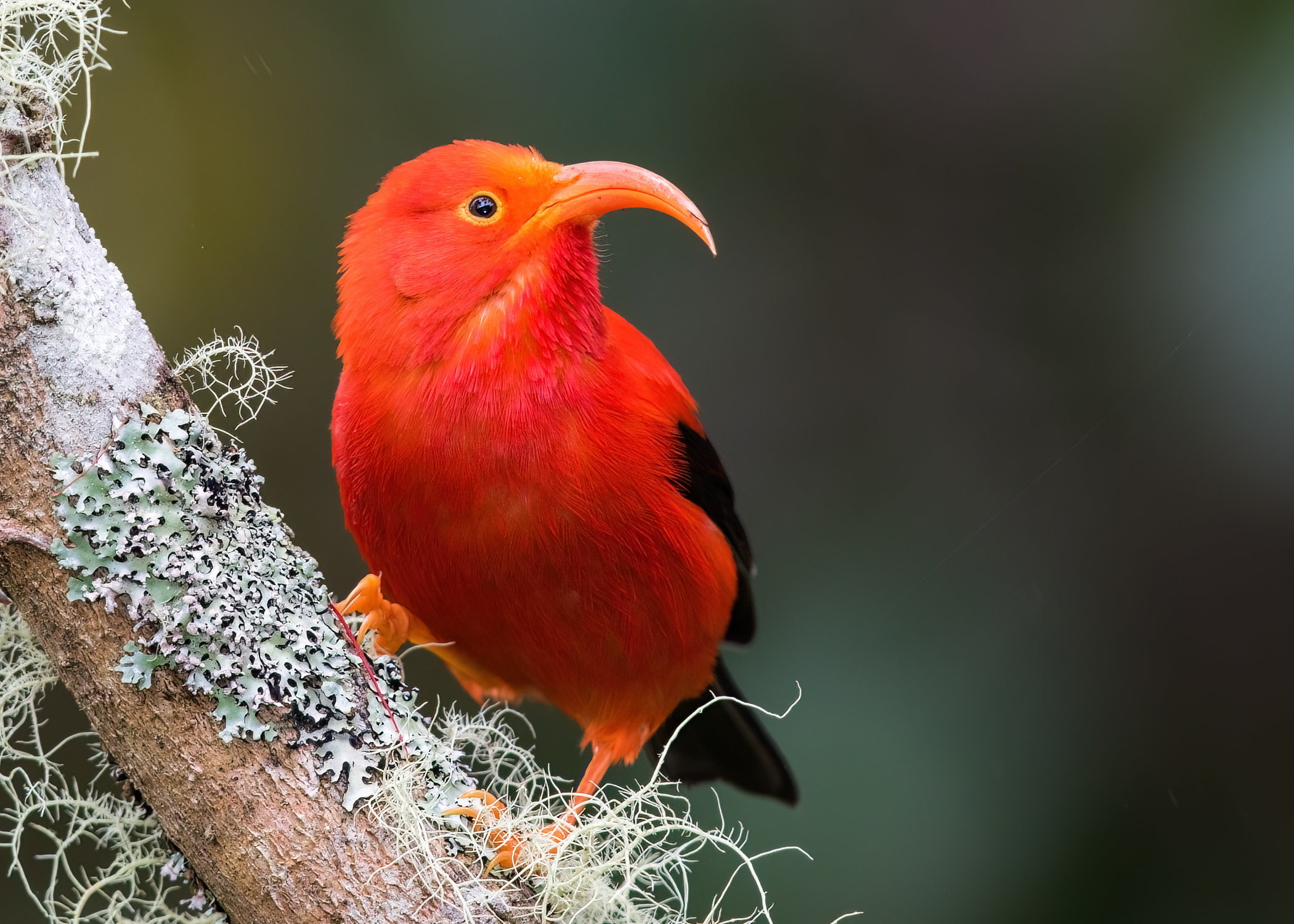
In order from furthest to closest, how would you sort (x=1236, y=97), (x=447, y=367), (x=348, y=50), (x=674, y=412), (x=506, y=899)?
(x=348, y=50), (x=1236, y=97), (x=674, y=412), (x=447, y=367), (x=506, y=899)

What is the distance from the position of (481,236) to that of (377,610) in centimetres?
86

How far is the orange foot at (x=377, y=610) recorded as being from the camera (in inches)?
94.1

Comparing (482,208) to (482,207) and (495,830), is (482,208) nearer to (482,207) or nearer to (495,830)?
Answer: (482,207)

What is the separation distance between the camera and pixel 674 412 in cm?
250

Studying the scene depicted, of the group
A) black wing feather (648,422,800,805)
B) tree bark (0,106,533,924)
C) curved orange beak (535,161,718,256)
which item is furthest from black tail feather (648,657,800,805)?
tree bark (0,106,533,924)

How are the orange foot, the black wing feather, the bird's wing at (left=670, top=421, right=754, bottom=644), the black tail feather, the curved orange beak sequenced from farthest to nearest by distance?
the black tail feather, the black wing feather, the bird's wing at (left=670, top=421, right=754, bottom=644), the orange foot, the curved orange beak

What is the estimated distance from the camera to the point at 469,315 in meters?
2.08

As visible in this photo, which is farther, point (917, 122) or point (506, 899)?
point (917, 122)

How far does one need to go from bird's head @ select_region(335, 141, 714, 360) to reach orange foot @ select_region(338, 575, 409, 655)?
0.55 m

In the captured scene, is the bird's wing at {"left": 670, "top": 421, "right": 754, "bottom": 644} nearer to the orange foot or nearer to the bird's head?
the bird's head

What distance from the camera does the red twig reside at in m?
1.58

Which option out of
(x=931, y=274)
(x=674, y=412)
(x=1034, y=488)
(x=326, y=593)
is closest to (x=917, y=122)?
(x=931, y=274)

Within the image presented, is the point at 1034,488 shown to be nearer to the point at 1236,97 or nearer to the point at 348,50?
the point at 1236,97

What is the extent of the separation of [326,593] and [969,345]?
2698 millimetres
